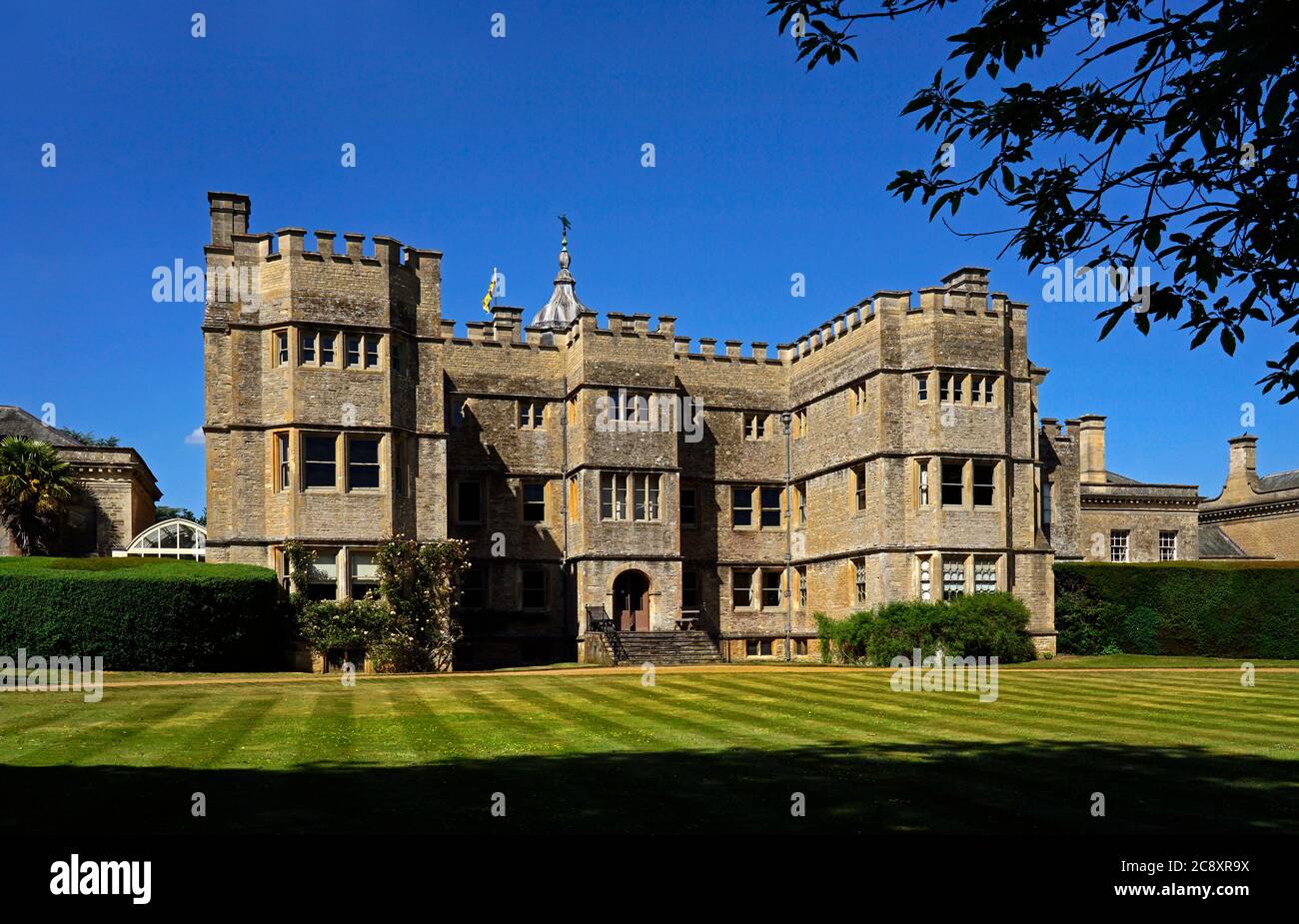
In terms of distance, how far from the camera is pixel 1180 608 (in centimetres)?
3578

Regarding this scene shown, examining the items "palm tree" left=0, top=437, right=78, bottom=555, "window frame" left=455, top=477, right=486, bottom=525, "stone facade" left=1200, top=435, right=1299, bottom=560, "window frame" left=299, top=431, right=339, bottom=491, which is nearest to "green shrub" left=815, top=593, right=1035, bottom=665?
"window frame" left=455, top=477, right=486, bottom=525

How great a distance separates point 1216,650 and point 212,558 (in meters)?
29.3

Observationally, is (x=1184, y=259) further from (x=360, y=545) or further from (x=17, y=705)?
(x=360, y=545)

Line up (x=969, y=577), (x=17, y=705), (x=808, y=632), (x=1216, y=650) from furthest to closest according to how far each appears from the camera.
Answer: (x=808, y=632) < (x=1216, y=650) < (x=969, y=577) < (x=17, y=705)

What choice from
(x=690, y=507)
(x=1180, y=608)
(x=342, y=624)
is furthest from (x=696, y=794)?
(x=1180, y=608)

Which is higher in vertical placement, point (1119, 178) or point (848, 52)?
point (848, 52)

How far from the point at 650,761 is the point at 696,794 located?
1.94m

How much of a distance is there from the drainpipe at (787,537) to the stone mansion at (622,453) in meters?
0.09

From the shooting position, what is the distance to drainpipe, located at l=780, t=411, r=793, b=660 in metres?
39.3

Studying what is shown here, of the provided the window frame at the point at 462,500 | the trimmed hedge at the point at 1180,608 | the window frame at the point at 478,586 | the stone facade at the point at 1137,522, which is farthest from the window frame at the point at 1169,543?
the window frame at the point at 462,500

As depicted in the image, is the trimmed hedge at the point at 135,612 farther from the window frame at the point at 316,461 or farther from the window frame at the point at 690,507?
the window frame at the point at 690,507

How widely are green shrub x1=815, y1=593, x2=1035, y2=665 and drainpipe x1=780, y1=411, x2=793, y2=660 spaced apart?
258 inches

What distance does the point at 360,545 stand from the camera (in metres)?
30.0
